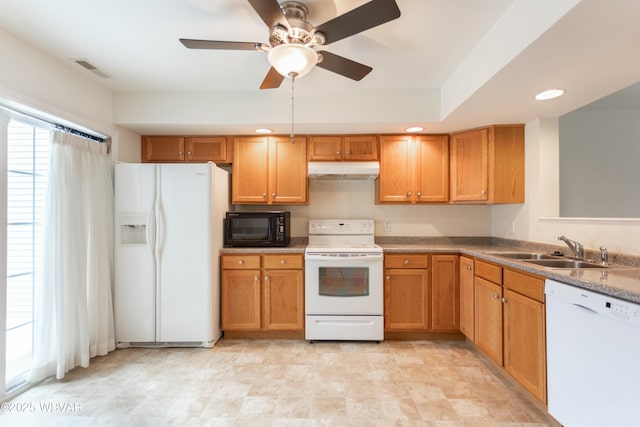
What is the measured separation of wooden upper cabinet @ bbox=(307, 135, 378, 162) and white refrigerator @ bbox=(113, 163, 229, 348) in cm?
117

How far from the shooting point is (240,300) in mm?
2902

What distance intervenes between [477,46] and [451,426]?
243cm

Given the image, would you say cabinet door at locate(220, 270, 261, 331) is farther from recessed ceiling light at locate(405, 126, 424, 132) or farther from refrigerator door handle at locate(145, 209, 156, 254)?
recessed ceiling light at locate(405, 126, 424, 132)

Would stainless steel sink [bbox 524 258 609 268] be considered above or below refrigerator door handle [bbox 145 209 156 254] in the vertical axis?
below

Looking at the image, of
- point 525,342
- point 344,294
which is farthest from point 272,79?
point 525,342

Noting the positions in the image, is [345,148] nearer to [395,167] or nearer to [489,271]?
[395,167]

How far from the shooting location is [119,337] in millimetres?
2684

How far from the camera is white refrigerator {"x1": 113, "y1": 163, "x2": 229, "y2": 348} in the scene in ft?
8.80

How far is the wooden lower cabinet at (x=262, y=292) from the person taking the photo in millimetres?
2887

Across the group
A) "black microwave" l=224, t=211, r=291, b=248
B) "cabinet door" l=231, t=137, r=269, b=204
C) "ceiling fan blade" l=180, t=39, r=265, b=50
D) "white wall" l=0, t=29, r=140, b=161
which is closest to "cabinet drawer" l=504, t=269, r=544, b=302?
"black microwave" l=224, t=211, r=291, b=248

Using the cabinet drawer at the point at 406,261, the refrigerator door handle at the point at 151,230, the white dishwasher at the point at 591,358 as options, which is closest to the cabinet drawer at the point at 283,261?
the cabinet drawer at the point at 406,261

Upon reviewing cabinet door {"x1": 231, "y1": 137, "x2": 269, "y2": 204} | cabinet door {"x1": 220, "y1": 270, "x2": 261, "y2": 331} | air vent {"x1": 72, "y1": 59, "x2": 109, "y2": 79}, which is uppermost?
air vent {"x1": 72, "y1": 59, "x2": 109, "y2": 79}

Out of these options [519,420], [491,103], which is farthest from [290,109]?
[519,420]

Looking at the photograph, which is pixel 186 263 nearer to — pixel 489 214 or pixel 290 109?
pixel 290 109
